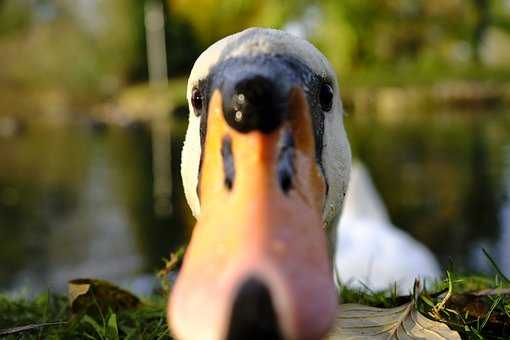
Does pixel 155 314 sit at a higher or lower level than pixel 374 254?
higher

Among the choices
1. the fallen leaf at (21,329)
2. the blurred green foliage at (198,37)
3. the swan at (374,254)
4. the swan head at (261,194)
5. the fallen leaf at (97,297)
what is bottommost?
the swan at (374,254)

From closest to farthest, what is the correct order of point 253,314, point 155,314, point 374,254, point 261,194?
point 253,314
point 261,194
point 155,314
point 374,254

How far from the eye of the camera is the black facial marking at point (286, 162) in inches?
39.4

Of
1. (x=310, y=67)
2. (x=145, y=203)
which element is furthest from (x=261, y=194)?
(x=145, y=203)

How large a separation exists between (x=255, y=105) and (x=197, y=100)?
0.35 m

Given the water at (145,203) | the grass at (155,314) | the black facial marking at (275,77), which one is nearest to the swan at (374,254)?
the water at (145,203)

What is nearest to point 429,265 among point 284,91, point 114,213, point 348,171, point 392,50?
point 348,171

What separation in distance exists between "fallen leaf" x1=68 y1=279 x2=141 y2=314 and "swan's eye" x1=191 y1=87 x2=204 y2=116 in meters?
0.57

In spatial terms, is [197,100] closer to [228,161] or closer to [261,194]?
[228,161]

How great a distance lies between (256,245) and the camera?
0.85 m

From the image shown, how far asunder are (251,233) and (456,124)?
1670cm

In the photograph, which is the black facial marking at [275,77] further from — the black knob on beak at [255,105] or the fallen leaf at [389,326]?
the fallen leaf at [389,326]

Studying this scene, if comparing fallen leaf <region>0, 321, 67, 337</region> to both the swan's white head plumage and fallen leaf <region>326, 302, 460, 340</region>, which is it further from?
fallen leaf <region>326, 302, 460, 340</region>

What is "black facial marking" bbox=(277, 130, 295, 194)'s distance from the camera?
3.28 feet
